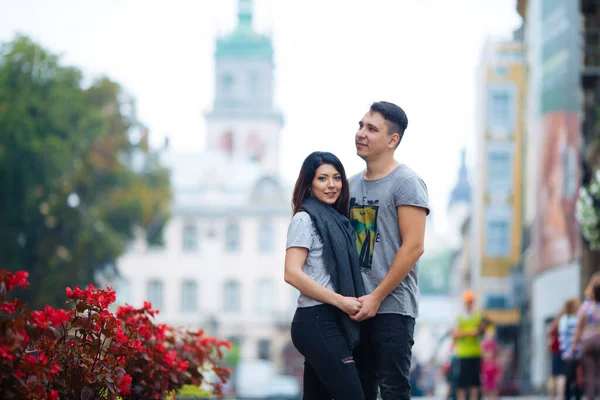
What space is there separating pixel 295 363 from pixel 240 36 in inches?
2005

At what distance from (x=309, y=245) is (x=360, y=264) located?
1.12ft

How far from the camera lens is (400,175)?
20.9 ft

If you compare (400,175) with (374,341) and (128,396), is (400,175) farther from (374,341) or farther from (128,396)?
(128,396)

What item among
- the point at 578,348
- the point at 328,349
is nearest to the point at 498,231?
the point at 578,348

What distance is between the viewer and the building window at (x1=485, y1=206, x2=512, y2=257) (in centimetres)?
5466

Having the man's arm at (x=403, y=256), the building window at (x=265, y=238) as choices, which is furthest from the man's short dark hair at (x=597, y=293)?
the building window at (x=265, y=238)

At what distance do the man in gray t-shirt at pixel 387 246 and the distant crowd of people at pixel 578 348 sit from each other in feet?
20.8

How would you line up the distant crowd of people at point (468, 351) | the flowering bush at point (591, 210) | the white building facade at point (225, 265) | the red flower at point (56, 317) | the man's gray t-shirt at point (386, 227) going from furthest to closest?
the white building facade at point (225, 265), the flowering bush at point (591, 210), the distant crowd of people at point (468, 351), the man's gray t-shirt at point (386, 227), the red flower at point (56, 317)

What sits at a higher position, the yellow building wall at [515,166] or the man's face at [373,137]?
the yellow building wall at [515,166]

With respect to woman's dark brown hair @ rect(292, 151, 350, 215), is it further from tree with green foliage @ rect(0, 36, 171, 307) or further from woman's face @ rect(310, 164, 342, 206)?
tree with green foliage @ rect(0, 36, 171, 307)

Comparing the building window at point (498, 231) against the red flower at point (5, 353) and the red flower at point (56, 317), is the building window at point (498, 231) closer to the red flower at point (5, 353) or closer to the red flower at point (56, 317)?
the red flower at point (56, 317)

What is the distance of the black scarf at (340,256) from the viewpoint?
6113 mm

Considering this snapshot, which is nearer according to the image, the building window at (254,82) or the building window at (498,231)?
the building window at (498,231)

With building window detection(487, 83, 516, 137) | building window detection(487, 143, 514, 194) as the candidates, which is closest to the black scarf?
building window detection(487, 83, 516, 137)
